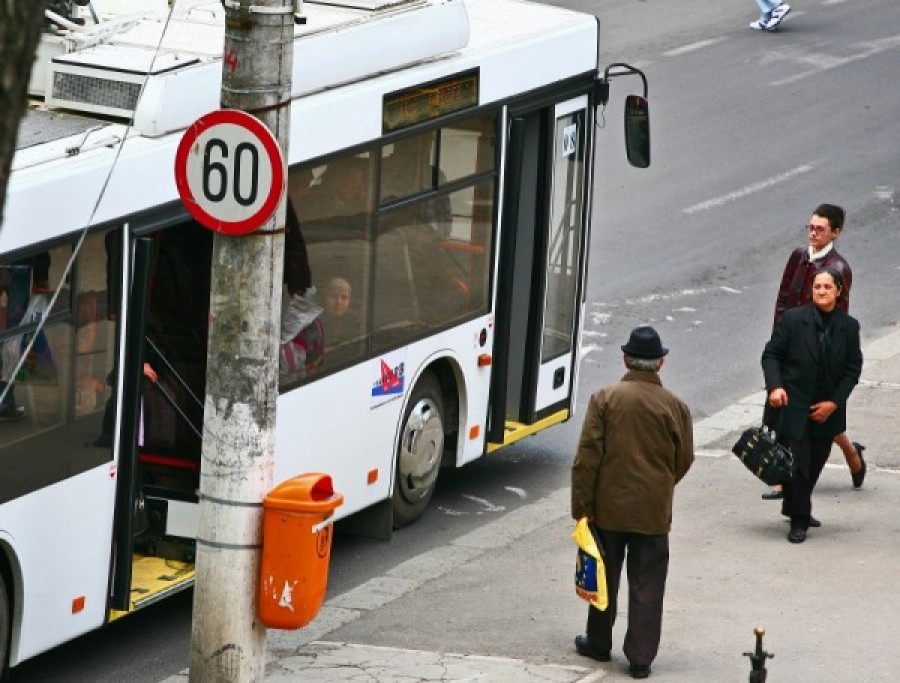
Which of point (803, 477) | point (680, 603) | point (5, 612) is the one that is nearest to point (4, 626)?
point (5, 612)

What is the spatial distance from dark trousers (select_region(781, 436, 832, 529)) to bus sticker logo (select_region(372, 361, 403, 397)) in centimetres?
212

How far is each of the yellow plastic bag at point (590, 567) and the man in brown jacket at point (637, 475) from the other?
0.29ft

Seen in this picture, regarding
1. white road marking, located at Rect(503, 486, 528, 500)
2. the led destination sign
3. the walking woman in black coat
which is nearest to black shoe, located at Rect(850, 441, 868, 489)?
the walking woman in black coat

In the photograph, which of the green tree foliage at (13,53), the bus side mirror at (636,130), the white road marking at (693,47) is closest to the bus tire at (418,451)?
the bus side mirror at (636,130)

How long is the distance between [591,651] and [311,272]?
2365 mm

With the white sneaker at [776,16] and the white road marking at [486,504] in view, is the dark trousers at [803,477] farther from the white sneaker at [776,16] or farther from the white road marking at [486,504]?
the white sneaker at [776,16]

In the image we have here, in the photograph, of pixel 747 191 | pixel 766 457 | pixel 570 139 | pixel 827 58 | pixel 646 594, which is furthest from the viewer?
pixel 827 58

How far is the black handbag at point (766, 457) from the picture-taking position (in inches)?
448

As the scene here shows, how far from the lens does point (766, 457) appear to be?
1139 centimetres

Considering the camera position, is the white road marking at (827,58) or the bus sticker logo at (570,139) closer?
the bus sticker logo at (570,139)

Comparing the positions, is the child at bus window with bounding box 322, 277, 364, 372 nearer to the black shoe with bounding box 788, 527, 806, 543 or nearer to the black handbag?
the black handbag

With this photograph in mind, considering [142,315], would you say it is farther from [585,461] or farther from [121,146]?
[585,461]

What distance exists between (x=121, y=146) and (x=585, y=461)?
7.92ft

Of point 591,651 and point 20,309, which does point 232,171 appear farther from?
point 591,651
